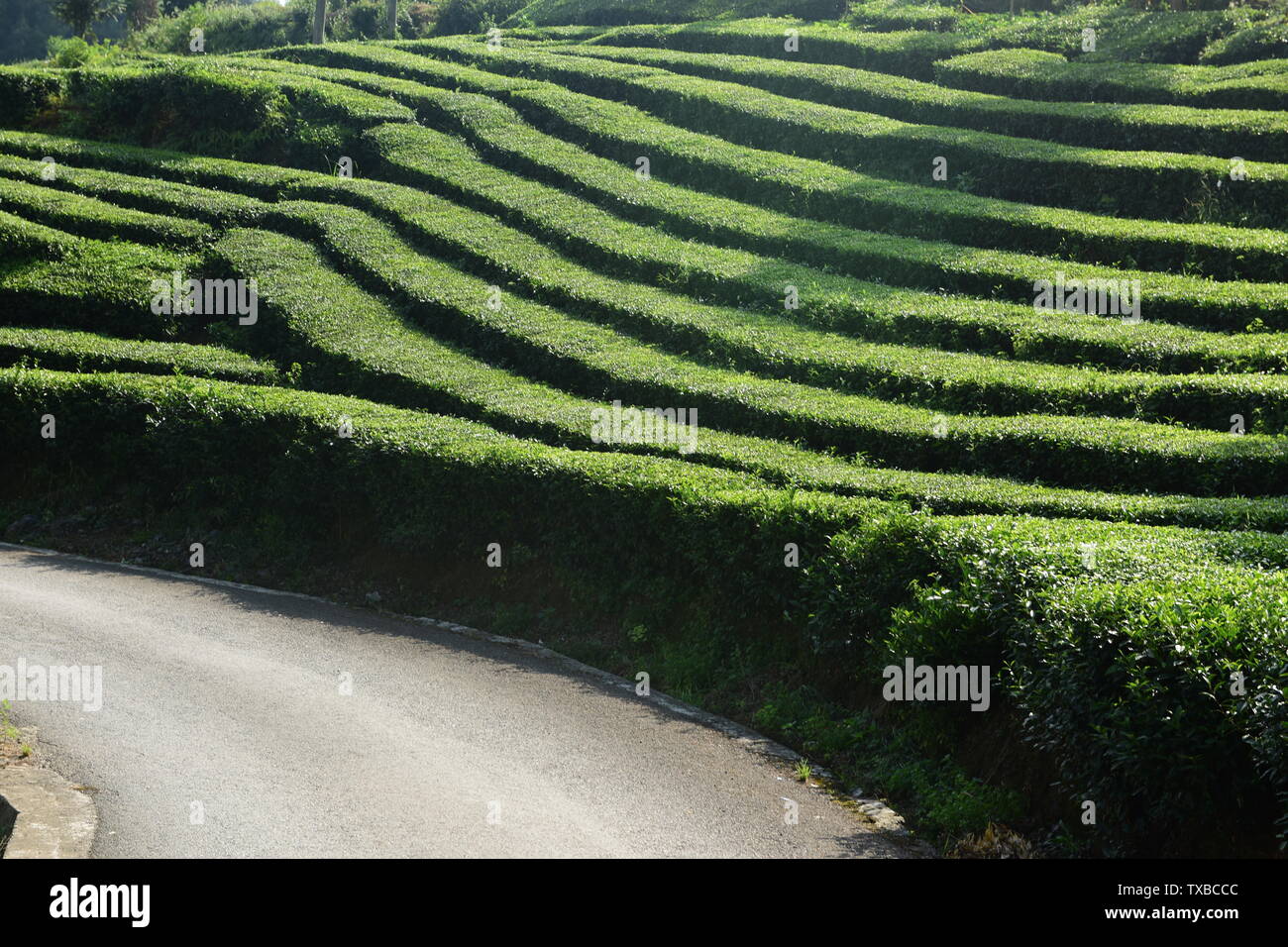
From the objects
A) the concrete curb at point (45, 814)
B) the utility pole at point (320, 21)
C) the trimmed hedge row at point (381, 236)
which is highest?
the utility pole at point (320, 21)

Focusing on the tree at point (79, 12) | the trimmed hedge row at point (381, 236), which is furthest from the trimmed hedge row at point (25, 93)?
the tree at point (79, 12)

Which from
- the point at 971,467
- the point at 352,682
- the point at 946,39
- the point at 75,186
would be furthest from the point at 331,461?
the point at 946,39

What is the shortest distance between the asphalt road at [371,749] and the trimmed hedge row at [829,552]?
1.58 metres

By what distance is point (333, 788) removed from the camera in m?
9.52

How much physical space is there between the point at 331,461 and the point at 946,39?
23805 mm

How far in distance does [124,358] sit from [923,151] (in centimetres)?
1662

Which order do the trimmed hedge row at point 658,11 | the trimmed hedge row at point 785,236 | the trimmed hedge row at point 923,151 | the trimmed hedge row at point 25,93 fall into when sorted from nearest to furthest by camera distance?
the trimmed hedge row at point 785,236
the trimmed hedge row at point 923,151
the trimmed hedge row at point 25,93
the trimmed hedge row at point 658,11

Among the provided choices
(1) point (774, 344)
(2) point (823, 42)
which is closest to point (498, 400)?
(1) point (774, 344)

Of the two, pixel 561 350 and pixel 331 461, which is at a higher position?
pixel 561 350

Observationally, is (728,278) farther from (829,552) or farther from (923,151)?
(829,552)

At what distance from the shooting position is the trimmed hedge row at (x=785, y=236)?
17984 millimetres

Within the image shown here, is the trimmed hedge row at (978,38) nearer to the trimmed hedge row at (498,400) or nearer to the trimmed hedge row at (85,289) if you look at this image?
the trimmed hedge row at (498,400)

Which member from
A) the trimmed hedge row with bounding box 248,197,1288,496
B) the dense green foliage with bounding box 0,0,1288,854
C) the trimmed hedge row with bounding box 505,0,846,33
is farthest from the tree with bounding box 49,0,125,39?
the trimmed hedge row with bounding box 248,197,1288,496
